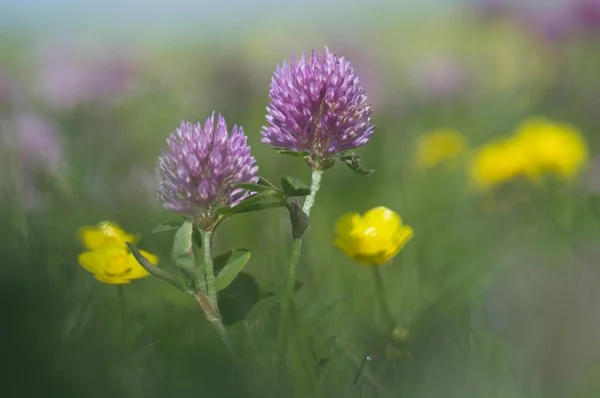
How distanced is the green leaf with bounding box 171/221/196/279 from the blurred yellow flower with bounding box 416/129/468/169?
1433 mm

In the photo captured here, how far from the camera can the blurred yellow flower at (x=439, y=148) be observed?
230cm

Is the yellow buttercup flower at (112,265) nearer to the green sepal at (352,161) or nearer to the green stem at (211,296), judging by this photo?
the green stem at (211,296)

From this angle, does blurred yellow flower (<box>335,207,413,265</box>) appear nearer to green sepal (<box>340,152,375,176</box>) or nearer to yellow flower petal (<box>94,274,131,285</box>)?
green sepal (<box>340,152,375,176</box>)

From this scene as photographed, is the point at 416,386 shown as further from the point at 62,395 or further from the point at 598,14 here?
the point at 598,14

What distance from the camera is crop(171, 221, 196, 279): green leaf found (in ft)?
2.97

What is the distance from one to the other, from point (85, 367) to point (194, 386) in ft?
0.44

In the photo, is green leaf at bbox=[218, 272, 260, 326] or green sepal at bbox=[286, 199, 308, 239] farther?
green leaf at bbox=[218, 272, 260, 326]

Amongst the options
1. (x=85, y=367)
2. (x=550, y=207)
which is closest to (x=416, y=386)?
(x=85, y=367)

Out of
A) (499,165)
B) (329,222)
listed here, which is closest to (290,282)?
(329,222)

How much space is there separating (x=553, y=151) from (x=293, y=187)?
1.30m

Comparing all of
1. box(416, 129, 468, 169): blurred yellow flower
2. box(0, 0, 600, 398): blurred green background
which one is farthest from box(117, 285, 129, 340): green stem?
box(416, 129, 468, 169): blurred yellow flower

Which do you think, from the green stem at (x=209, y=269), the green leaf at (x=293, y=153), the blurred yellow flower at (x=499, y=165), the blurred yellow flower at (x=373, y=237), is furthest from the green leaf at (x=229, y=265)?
the blurred yellow flower at (x=499, y=165)

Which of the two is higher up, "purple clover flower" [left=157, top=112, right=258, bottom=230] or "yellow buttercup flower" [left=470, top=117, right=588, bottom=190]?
"purple clover flower" [left=157, top=112, right=258, bottom=230]

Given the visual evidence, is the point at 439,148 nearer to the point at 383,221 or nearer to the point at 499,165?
the point at 499,165
